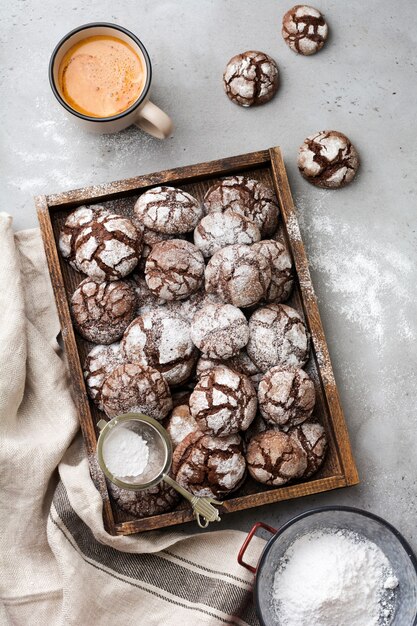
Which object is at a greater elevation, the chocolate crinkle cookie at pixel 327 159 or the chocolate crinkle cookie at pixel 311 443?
the chocolate crinkle cookie at pixel 327 159

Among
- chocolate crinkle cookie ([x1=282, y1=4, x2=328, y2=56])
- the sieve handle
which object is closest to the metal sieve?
the sieve handle

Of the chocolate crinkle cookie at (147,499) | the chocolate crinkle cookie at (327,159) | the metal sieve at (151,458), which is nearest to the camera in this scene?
the metal sieve at (151,458)

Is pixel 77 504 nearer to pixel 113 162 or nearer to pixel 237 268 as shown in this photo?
pixel 237 268

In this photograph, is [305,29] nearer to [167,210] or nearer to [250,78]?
[250,78]

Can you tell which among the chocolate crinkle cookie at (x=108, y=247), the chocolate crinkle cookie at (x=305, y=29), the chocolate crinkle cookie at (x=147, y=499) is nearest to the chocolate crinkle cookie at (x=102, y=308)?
the chocolate crinkle cookie at (x=108, y=247)

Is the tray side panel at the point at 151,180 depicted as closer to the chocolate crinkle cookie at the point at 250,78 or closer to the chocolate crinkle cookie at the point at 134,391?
the chocolate crinkle cookie at the point at 250,78

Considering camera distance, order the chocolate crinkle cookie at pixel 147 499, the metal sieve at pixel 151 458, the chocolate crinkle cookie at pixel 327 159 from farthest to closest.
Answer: the chocolate crinkle cookie at pixel 327 159 → the chocolate crinkle cookie at pixel 147 499 → the metal sieve at pixel 151 458

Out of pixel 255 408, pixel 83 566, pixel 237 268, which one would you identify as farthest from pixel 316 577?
pixel 237 268

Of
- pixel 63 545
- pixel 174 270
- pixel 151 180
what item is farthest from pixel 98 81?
pixel 63 545
